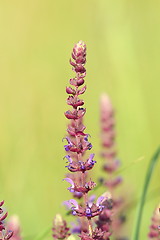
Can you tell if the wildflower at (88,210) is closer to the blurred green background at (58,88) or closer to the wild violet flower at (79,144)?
the wild violet flower at (79,144)

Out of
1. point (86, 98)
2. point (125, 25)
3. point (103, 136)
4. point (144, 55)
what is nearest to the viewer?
point (103, 136)

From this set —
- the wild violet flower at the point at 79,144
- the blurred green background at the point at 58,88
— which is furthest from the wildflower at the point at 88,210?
the blurred green background at the point at 58,88

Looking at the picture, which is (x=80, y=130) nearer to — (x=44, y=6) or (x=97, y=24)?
(x=97, y=24)

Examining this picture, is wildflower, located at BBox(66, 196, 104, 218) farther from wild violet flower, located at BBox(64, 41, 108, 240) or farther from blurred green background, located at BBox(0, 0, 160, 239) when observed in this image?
blurred green background, located at BBox(0, 0, 160, 239)

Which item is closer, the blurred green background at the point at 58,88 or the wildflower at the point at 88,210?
the wildflower at the point at 88,210

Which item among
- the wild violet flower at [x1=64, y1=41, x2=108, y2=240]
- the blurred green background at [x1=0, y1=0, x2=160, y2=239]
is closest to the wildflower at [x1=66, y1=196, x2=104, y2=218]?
the wild violet flower at [x1=64, y1=41, x2=108, y2=240]

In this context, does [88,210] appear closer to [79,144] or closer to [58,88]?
[79,144]

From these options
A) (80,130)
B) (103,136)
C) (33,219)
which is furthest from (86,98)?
(80,130)

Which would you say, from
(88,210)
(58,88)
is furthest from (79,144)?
(58,88)

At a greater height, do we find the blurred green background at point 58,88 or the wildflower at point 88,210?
the blurred green background at point 58,88
